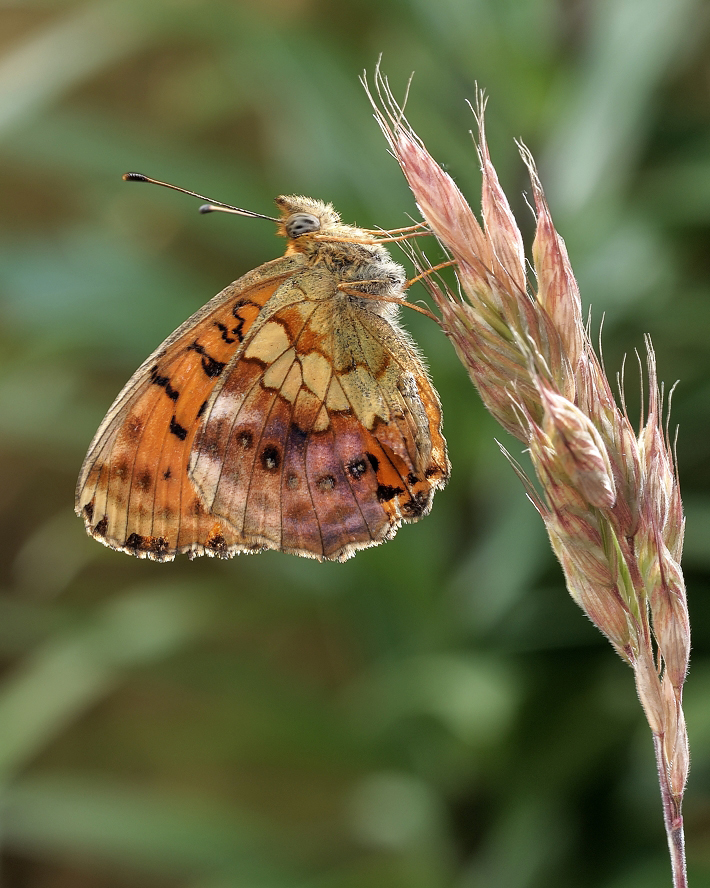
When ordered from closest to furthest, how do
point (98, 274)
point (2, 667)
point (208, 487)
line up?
point (208, 487)
point (98, 274)
point (2, 667)

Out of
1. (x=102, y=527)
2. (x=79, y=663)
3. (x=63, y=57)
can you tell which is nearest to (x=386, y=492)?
(x=102, y=527)

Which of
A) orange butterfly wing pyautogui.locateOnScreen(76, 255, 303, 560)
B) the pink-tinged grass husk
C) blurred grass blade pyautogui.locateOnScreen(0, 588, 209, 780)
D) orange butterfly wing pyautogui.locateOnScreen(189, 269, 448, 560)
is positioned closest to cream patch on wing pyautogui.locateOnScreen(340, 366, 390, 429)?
orange butterfly wing pyautogui.locateOnScreen(189, 269, 448, 560)

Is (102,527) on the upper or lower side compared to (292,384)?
lower

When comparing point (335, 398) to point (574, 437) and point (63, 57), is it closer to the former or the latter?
point (574, 437)

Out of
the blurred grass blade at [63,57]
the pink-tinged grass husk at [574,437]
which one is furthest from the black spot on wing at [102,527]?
the blurred grass blade at [63,57]

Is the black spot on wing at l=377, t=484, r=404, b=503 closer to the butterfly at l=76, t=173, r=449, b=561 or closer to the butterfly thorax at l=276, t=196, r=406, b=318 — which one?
the butterfly at l=76, t=173, r=449, b=561

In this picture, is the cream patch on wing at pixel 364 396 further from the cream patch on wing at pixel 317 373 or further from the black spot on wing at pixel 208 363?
the black spot on wing at pixel 208 363

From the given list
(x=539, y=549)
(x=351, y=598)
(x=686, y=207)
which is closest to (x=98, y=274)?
(x=351, y=598)

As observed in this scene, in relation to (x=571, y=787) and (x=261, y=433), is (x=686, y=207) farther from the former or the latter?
(x=571, y=787)
